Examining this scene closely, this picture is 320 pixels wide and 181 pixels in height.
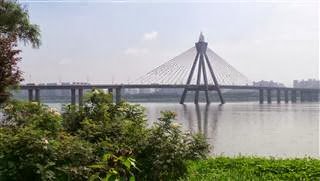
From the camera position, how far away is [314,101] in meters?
89.5

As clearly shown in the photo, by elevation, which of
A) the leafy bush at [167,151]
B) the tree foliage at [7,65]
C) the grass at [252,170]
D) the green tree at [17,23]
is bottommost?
the grass at [252,170]

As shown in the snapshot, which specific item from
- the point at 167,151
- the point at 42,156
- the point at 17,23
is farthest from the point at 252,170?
the point at 17,23

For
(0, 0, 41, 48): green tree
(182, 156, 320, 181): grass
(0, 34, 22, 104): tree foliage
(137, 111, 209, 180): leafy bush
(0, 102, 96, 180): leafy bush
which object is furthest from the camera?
(0, 0, 41, 48): green tree

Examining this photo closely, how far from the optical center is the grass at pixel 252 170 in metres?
6.45

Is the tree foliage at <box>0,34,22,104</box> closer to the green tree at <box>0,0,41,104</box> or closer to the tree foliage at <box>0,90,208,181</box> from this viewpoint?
the green tree at <box>0,0,41,104</box>

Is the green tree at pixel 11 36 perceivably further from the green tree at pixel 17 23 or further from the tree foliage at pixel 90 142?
the tree foliage at pixel 90 142

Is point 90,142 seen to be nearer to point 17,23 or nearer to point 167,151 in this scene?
point 167,151

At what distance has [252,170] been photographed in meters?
7.10

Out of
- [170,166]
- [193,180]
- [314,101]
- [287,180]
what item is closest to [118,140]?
[170,166]

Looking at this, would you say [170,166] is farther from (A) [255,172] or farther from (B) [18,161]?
(A) [255,172]

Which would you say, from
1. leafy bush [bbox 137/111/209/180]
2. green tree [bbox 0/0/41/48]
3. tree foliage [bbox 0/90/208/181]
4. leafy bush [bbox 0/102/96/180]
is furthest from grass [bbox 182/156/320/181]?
green tree [bbox 0/0/41/48]

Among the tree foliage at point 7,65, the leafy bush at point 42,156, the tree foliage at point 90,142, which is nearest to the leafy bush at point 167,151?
the tree foliage at point 90,142

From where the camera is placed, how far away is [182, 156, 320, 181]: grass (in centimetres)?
645

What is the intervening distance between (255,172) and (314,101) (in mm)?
86007
